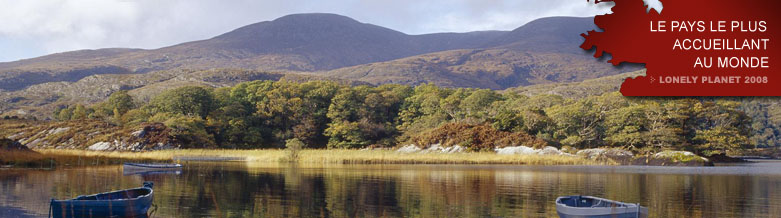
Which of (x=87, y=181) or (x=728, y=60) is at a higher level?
(x=728, y=60)

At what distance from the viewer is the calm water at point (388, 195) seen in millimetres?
23312

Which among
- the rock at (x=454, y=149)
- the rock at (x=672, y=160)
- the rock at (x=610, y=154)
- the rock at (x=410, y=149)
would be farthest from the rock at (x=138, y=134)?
the rock at (x=672, y=160)

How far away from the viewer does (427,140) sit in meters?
80.2

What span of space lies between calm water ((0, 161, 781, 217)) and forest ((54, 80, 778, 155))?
118 ft

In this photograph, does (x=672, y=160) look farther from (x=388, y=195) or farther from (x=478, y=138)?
(x=388, y=195)

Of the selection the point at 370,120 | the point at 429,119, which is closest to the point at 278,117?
the point at 370,120

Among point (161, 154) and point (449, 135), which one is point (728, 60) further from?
point (161, 154)

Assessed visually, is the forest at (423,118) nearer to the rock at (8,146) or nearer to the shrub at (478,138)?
the shrub at (478,138)

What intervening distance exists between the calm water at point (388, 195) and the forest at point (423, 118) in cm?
3592

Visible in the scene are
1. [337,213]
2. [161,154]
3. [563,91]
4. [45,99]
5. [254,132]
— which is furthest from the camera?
[45,99]

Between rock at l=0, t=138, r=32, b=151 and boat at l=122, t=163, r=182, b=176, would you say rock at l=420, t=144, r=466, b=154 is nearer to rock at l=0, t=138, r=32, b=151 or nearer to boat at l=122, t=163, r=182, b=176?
boat at l=122, t=163, r=182, b=176

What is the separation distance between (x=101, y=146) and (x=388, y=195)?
2299 inches

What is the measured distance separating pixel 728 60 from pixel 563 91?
132 metres

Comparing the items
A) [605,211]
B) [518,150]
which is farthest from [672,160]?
[605,211]
